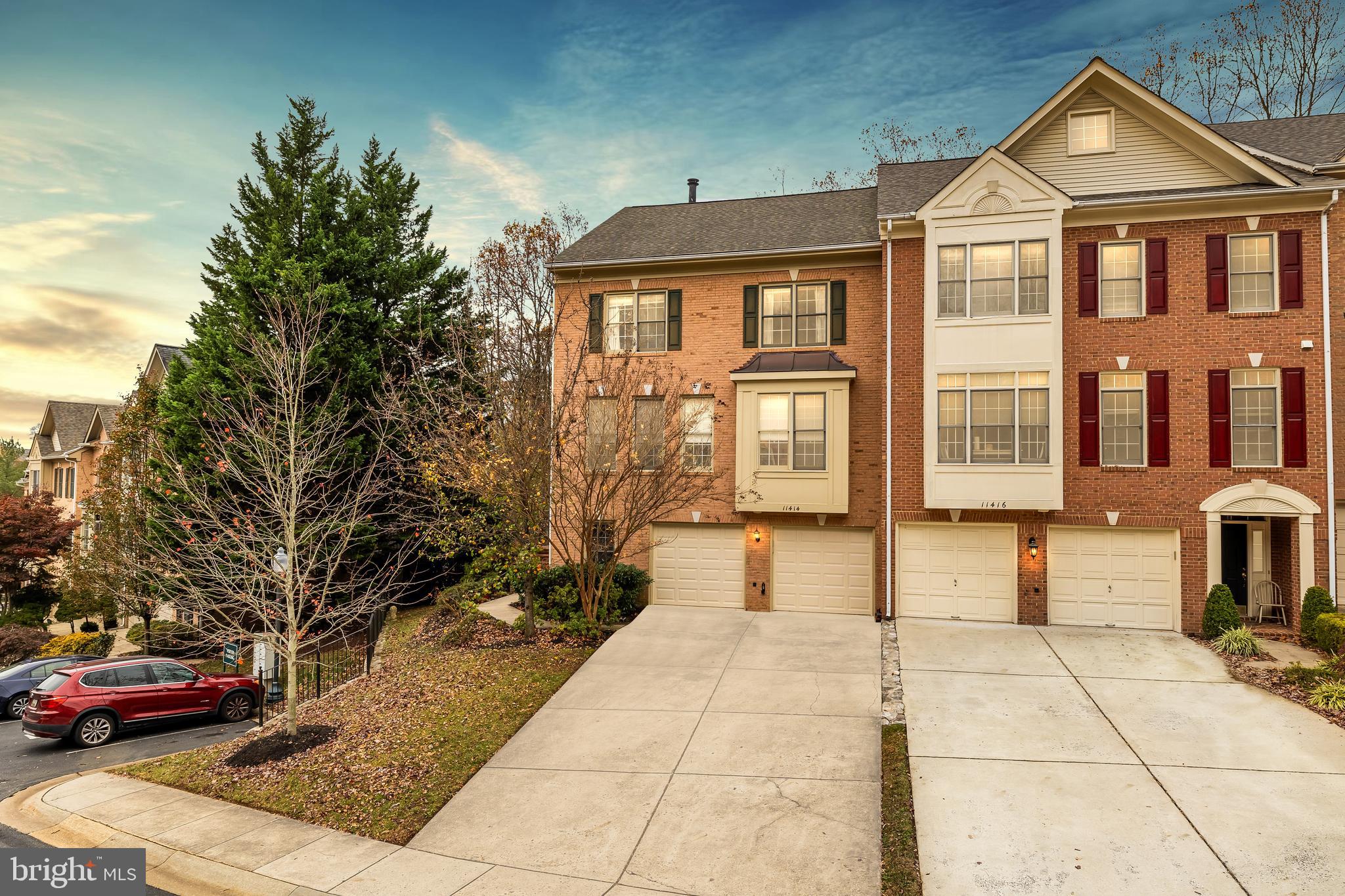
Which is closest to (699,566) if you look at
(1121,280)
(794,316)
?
(794,316)

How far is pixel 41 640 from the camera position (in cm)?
2650

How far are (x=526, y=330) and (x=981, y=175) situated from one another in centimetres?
1311

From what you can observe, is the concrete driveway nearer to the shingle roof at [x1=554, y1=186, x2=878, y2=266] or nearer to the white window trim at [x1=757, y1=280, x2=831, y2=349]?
the white window trim at [x1=757, y1=280, x2=831, y2=349]

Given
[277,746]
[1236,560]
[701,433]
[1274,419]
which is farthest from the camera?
[701,433]

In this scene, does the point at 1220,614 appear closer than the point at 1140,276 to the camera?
Yes

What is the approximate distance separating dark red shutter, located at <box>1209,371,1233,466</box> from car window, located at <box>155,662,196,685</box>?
23.0 meters

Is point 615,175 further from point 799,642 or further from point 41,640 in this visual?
→ point 41,640

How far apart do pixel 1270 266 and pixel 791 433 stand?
A: 10.9 m

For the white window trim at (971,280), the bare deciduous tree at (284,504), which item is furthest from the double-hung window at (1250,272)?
the bare deciduous tree at (284,504)

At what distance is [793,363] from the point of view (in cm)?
1820

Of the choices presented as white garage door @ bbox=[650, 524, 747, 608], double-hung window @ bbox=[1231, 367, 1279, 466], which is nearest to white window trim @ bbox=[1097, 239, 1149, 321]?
double-hung window @ bbox=[1231, 367, 1279, 466]

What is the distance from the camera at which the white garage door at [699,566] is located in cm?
1870

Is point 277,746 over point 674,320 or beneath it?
beneath

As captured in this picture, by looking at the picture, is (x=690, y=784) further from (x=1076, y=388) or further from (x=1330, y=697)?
(x=1076, y=388)
